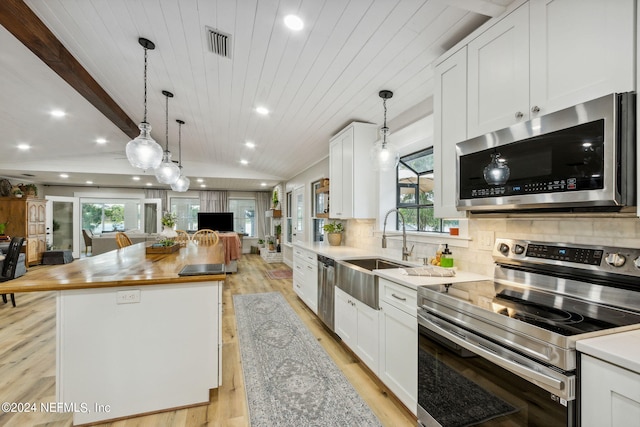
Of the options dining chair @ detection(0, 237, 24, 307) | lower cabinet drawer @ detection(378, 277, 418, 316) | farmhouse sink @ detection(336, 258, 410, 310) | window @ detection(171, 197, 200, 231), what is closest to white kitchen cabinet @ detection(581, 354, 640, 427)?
lower cabinet drawer @ detection(378, 277, 418, 316)

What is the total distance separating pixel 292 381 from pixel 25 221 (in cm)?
831

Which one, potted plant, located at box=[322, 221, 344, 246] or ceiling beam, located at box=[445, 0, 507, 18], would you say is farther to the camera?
potted plant, located at box=[322, 221, 344, 246]

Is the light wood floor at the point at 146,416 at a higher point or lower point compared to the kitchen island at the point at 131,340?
lower

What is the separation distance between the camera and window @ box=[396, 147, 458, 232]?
287cm

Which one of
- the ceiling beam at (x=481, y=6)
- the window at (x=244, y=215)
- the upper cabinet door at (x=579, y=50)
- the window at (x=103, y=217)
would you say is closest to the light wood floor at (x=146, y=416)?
the upper cabinet door at (x=579, y=50)

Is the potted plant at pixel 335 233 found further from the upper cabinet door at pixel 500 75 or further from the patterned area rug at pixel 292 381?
the upper cabinet door at pixel 500 75

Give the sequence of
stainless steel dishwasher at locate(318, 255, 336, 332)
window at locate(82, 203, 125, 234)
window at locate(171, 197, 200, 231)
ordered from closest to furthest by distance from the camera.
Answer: stainless steel dishwasher at locate(318, 255, 336, 332), window at locate(82, 203, 125, 234), window at locate(171, 197, 200, 231)

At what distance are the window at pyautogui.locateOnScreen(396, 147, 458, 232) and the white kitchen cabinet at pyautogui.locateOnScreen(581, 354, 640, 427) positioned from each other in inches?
70.0

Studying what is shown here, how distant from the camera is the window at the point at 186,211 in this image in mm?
10109

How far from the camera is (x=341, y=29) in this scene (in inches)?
72.1

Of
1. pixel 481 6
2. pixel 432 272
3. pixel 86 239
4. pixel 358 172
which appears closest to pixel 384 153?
pixel 358 172

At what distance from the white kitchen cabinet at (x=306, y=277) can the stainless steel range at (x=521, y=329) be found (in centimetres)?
209

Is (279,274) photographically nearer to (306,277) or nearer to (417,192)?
(306,277)

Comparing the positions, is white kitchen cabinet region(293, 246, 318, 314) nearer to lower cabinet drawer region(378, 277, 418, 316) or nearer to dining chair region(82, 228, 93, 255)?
lower cabinet drawer region(378, 277, 418, 316)
